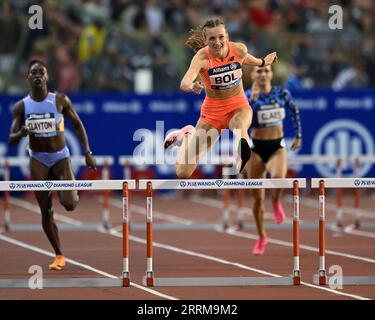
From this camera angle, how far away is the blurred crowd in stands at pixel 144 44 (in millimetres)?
22766

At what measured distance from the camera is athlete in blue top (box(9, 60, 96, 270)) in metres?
13.7

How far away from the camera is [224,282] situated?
40.7 feet

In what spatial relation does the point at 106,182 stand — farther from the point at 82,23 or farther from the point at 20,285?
the point at 82,23

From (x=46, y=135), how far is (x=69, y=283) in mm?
2217

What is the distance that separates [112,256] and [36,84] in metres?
2.78

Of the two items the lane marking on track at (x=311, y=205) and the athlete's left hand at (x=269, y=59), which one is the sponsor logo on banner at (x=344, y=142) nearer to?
the lane marking on track at (x=311, y=205)

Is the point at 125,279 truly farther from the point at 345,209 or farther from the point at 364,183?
the point at 345,209

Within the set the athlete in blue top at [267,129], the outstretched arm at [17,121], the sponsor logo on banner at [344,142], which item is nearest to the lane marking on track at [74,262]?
the outstretched arm at [17,121]

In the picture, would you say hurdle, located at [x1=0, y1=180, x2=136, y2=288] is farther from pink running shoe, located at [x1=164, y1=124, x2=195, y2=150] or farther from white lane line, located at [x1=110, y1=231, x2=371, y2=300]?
white lane line, located at [x1=110, y1=231, x2=371, y2=300]

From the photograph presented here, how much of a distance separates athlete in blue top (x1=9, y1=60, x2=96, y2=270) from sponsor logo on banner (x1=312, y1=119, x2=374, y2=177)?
9.79 metres

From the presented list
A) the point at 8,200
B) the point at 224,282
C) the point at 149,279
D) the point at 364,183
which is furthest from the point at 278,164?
the point at 8,200

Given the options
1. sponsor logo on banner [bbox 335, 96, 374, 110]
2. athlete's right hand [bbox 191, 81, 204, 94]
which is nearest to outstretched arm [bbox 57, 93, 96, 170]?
athlete's right hand [bbox 191, 81, 204, 94]

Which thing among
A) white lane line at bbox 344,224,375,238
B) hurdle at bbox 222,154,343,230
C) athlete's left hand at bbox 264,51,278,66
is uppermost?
athlete's left hand at bbox 264,51,278,66
